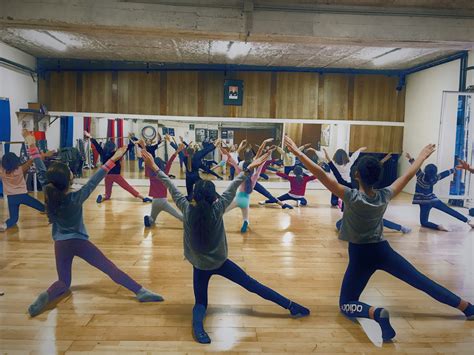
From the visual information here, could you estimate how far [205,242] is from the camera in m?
3.02

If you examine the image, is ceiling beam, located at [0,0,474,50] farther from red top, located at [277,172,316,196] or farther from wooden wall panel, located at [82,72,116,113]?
wooden wall panel, located at [82,72,116,113]

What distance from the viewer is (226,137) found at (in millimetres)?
11352

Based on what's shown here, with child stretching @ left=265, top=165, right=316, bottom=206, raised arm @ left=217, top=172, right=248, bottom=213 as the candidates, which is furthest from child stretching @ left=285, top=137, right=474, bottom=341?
child stretching @ left=265, top=165, right=316, bottom=206

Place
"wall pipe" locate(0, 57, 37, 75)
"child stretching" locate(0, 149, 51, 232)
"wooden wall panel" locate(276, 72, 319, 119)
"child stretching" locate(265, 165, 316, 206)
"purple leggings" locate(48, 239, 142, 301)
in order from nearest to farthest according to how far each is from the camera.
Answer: "purple leggings" locate(48, 239, 142, 301) → "child stretching" locate(0, 149, 51, 232) → "child stretching" locate(265, 165, 316, 206) → "wall pipe" locate(0, 57, 37, 75) → "wooden wall panel" locate(276, 72, 319, 119)

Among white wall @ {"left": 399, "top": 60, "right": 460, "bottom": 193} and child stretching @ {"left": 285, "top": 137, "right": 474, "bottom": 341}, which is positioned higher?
white wall @ {"left": 399, "top": 60, "right": 460, "bottom": 193}

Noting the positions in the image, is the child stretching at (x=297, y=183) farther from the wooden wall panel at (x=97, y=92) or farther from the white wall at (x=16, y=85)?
the white wall at (x=16, y=85)

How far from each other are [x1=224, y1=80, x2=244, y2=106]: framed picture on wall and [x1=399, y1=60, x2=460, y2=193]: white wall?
4.37m

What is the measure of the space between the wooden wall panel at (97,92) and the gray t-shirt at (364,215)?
30.0 feet

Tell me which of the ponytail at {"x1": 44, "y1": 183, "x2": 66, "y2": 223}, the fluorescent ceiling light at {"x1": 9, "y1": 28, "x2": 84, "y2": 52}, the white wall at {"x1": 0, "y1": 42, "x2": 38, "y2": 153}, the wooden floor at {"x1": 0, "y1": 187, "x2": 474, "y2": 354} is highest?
the fluorescent ceiling light at {"x1": 9, "y1": 28, "x2": 84, "y2": 52}

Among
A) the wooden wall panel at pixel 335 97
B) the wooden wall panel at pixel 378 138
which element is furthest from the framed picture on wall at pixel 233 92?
the wooden wall panel at pixel 378 138

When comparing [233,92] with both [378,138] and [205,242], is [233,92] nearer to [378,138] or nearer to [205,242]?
[378,138]

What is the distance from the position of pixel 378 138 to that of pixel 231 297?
29.1ft

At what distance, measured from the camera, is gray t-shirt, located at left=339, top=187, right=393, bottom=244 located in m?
3.04

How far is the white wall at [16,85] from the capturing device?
906cm
